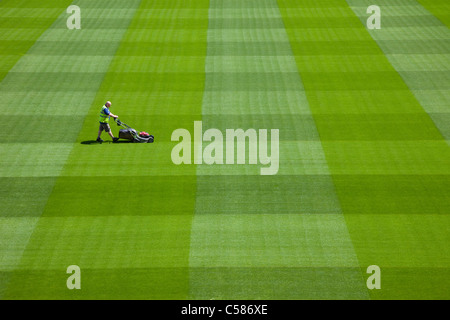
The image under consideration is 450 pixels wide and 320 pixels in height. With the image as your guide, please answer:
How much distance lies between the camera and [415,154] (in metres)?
19.7

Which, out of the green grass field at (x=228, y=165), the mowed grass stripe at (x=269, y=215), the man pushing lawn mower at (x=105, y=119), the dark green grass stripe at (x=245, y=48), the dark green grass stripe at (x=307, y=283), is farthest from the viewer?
the dark green grass stripe at (x=245, y=48)

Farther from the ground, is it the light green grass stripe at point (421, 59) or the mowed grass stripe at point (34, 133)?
the light green grass stripe at point (421, 59)

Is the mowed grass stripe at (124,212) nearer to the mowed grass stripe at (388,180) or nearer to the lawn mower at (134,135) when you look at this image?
the lawn mower at (134,135)

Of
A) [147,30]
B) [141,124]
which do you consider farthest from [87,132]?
[147,30]

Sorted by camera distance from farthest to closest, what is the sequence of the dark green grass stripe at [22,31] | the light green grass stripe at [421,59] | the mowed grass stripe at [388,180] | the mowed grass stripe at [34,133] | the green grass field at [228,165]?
the dark green grass stripe at [22,31] < the light green grass stripe at [421,59] < the mowed grass stripe at [34,133] < the mowed grass stripe at [388,180] < the green grass field at [228,165]

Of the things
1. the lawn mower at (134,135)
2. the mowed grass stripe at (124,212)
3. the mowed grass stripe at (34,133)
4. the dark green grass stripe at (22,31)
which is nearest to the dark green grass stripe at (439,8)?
the mowed grass stripe at (124,212)

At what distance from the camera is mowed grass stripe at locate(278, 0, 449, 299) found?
14219 millimetres

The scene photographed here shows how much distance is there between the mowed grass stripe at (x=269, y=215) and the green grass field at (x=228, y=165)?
2.3 inches

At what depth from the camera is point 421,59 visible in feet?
93.9

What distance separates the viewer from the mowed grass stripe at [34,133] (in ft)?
50.0

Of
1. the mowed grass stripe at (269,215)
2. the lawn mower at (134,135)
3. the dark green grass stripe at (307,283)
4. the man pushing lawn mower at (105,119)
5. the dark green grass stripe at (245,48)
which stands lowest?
the dark green grass stripe at (307,283)

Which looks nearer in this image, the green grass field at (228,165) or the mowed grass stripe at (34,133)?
the green grass field at (228,165)

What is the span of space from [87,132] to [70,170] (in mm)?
3240

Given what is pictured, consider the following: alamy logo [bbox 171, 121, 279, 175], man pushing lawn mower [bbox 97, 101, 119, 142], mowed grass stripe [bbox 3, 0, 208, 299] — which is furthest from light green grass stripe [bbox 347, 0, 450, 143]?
man pushing lawn mower [bbox 97, 101, 119, 142]
